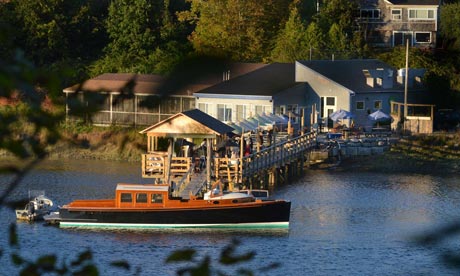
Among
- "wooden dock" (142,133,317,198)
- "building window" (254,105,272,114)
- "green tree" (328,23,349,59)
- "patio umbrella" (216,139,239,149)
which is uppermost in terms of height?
"green tree" (328,23,349,59)

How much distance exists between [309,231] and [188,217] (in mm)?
1553

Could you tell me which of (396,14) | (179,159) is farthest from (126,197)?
(396,14)

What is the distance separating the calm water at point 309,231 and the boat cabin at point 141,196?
1.54ft

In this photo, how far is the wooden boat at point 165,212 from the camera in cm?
1477

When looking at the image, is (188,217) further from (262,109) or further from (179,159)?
(262,109)

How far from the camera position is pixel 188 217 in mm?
14930

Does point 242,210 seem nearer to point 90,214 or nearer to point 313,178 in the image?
point 90,214

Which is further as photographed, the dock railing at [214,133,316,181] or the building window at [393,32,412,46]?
the dock railing at [214,133,316,181]

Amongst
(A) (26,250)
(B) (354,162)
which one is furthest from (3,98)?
(B) (354,162)

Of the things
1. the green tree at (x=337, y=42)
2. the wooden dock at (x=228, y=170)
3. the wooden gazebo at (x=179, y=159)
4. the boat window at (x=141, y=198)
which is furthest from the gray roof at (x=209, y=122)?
the green tree at (x=337, y=42)

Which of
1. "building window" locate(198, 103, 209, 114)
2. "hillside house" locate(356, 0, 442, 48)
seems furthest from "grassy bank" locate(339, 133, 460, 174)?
"hillside house" locate(356, 0, 442, 48)

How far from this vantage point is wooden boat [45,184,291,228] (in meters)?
14.8

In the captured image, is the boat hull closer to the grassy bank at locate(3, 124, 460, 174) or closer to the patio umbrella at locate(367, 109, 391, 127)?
the grassy bank at locate(3, 124, 460, 174)

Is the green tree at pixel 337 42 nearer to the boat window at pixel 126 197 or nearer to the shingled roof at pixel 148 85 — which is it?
the boat window at pixel 126 197
